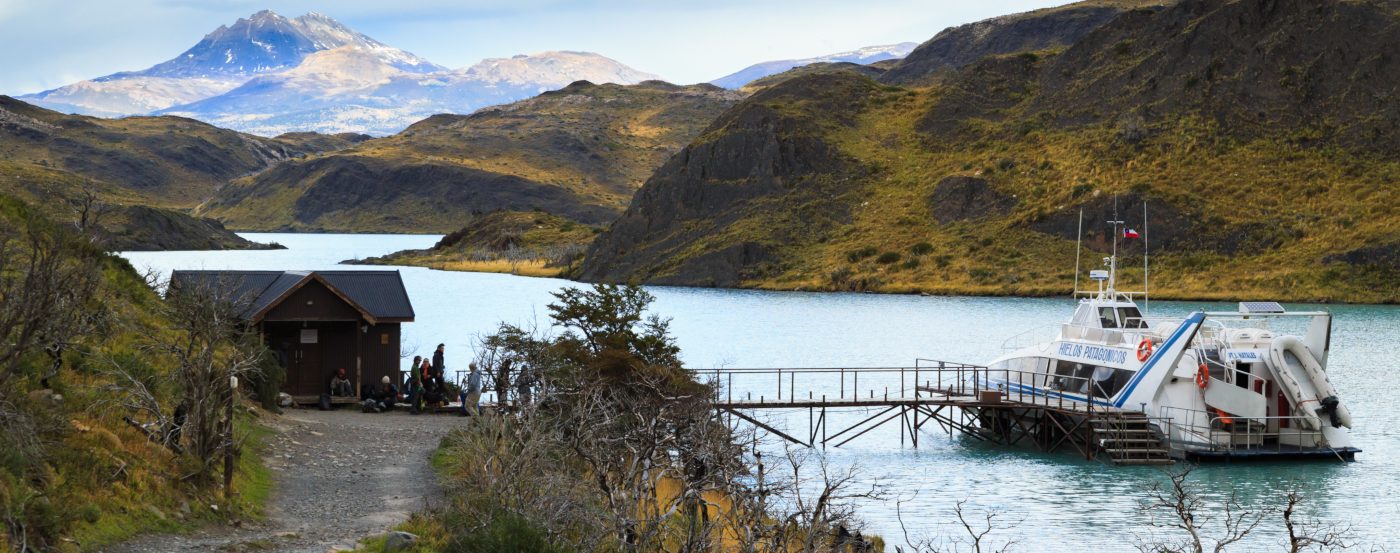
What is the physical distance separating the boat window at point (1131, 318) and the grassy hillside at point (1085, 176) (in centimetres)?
5856

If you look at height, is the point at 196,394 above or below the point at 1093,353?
below

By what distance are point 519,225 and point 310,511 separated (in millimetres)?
159562

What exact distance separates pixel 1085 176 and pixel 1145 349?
7931 cm

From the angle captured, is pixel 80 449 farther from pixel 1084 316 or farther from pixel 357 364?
pixel 1084 316

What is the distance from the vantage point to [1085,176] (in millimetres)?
114438

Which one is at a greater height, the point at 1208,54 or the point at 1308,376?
the point at 1208,54

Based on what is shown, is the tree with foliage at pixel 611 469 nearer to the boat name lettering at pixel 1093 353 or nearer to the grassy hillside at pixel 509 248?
the boat name lettering at pixel 1093 353

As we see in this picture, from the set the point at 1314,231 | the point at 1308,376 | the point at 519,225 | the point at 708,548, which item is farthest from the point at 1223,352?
the point at 519,225

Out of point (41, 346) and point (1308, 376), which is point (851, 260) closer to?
point (1308, 376)

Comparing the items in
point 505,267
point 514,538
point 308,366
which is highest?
point 505,267

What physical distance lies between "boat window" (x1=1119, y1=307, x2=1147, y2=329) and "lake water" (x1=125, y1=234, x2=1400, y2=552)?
4.44m

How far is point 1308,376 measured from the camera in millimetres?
36781

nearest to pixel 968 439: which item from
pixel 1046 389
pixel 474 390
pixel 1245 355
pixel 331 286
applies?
pixel 1046 389

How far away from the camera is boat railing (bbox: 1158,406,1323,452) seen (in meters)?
36.7
